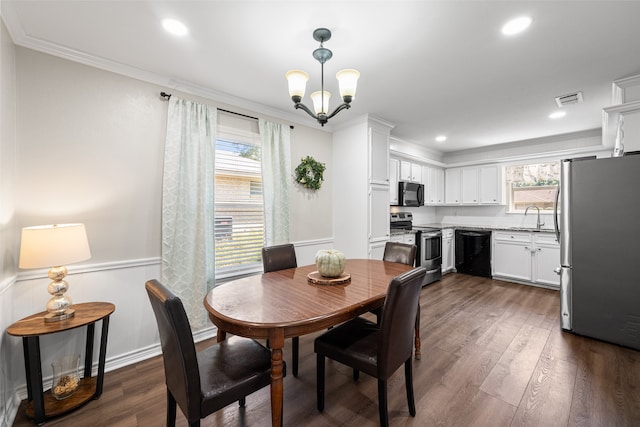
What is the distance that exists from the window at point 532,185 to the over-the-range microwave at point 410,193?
6.02ft

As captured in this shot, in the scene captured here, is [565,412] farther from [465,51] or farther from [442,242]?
[442,242]

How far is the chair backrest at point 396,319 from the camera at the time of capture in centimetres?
147

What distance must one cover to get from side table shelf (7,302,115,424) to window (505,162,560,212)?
642 cm

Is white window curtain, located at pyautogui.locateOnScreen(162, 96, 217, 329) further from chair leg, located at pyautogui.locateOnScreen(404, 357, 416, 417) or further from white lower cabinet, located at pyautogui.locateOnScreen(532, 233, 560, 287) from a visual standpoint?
white lower cabinet, located at pyautogui.locateOnScreen(532, 233, 560, 287)

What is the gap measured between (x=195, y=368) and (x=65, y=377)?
1.52 metres

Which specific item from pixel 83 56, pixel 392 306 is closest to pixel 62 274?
pixel 83 56

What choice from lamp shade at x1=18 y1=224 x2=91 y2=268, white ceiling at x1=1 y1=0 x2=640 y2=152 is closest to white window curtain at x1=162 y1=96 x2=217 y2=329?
white ceiling at x1=1 y1=0 x2=640 y2=152

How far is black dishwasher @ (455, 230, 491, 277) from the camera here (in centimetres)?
502

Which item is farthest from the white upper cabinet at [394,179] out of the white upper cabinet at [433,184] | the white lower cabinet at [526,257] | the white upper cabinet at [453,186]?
the white lower cabinet at [526,257]

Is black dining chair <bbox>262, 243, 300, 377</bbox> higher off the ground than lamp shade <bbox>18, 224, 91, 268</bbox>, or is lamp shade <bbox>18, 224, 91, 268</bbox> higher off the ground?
lamp shade <bbox>18, 224, 91, 268</bbox>

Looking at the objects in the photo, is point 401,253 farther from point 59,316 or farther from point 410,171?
point 59,316

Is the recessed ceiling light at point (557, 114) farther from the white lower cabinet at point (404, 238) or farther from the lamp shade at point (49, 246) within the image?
the lamp shade at point (49, 246)

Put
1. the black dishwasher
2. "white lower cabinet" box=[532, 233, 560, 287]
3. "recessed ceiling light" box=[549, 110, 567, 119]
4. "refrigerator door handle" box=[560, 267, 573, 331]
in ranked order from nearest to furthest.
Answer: "refrigerator door handle" box=[560, 267, 573, 331] → "recessed ceiling light" box=[549, 110, 567, 119] → "white lower cabinet" box=[532, 233, 560, 287] → the black dishwasher

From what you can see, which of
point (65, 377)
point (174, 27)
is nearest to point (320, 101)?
point (174, 27)
